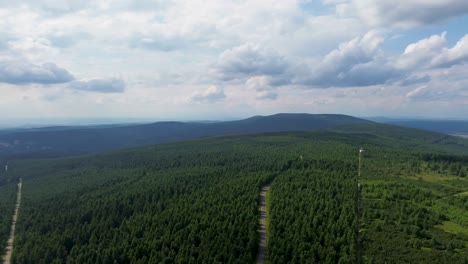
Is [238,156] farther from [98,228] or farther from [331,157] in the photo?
[98,228]

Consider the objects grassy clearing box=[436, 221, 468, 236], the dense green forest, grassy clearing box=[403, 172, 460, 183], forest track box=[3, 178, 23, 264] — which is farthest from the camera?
grassy clearing box=[403, 172, 460, 183]

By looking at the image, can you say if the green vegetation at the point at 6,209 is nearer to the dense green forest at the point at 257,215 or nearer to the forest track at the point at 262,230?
the dense green forest at the point at 257,215

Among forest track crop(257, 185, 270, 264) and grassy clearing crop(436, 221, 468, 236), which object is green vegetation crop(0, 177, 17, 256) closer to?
forest track crop(257, 185, 270, 264)

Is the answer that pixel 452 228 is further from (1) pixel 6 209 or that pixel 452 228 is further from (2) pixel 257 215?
(1) pixel 6 209

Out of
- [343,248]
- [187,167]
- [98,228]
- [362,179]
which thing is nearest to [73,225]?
[98,228]

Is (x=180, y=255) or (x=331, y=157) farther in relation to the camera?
(x=331, y=157)

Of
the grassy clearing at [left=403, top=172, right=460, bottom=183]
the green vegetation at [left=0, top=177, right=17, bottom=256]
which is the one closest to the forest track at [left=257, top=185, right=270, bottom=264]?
the grassy clearing at [left=403, top=172, right=460, bottom=183]

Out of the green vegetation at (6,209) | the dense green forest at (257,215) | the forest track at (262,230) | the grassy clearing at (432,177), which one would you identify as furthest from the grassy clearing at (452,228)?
the green vegetation at (6,209)

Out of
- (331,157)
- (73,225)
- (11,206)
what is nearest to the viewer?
(73,225)
